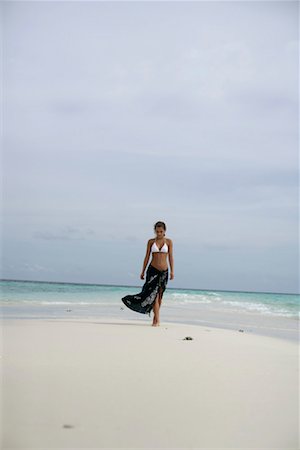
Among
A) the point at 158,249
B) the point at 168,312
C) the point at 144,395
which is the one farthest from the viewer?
the point at 168,312

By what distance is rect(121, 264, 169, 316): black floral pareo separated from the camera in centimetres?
783

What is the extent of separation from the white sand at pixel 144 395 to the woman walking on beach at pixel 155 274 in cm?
224

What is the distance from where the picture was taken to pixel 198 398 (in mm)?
3166

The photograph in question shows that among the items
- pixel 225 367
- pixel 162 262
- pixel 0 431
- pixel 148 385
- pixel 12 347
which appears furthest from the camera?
pixel 162 262

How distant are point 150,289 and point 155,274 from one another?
24 centimetres

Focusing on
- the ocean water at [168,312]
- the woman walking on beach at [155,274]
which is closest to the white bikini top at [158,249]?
the woman walking on beach at [155,274]

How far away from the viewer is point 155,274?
25.8ft

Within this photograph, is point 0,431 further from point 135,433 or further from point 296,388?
point 296,388

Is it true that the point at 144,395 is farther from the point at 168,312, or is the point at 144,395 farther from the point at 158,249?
the point at 168,312

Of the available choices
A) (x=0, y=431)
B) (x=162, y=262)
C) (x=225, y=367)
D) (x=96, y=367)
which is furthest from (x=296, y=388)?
(x=162, y=262)

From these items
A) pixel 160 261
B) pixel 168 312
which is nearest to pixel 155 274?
pixel 160 261

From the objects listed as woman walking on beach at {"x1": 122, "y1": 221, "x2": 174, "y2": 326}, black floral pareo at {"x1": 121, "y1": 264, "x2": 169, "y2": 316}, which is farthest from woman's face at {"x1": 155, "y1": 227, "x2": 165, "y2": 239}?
black floral pareo at {"x1": 121, "y1": 264, "x2": 169, "y2": 316}

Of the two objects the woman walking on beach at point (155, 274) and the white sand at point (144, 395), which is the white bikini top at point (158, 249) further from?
the white sand at point (144, 395)

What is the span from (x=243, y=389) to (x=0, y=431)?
5.58 ft
